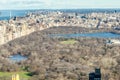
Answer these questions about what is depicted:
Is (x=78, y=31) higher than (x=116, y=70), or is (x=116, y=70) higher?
(x=116, y=70)

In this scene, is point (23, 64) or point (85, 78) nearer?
point (85, 78)

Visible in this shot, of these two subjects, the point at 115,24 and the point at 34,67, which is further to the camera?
the point at 115,24

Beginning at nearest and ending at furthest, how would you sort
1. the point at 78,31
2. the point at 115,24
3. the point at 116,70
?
the point at 116,70, the point at 78,31, the point at 115,24

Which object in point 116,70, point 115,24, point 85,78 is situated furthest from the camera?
point 115,24

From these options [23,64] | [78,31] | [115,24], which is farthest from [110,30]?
[23,64]

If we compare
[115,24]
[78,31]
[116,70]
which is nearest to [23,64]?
[116,70]

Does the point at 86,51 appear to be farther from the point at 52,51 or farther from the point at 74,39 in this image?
the point at 74,39

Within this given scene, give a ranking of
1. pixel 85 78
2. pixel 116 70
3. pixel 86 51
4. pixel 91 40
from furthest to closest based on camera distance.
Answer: pixel 91 40 → pixel 86 51 → pixel 116 70 → pixel 85 78

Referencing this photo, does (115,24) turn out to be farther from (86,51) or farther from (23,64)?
(23,64)

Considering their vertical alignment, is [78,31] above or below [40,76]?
below
